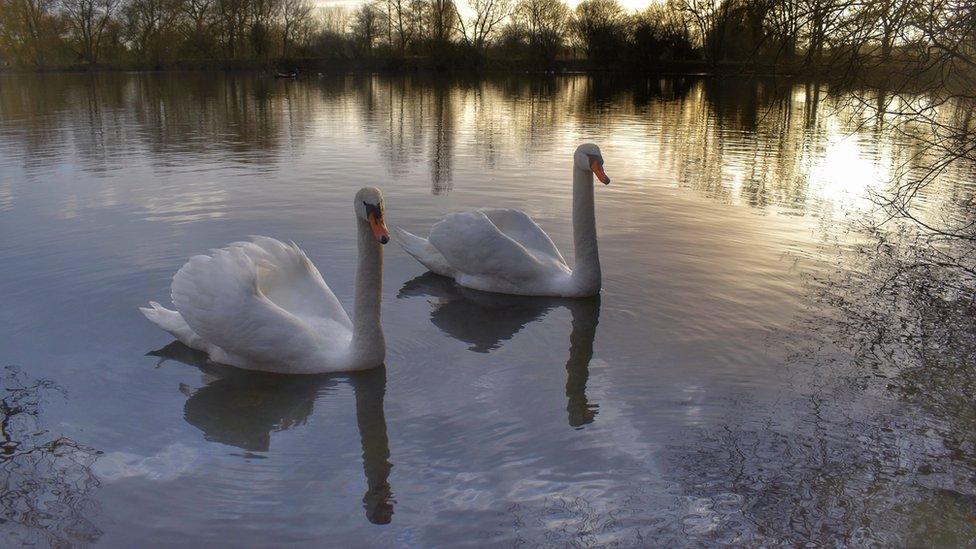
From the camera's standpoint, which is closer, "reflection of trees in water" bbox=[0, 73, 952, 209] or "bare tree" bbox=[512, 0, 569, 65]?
"reflection of trees in water" bbox=[0, 73, 952, 209]

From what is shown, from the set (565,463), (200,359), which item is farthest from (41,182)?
(565,463)

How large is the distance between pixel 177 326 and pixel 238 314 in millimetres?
1007

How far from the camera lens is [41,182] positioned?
12.3 meters

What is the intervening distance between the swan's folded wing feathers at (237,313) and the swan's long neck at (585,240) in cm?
291

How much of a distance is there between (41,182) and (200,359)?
319 inches

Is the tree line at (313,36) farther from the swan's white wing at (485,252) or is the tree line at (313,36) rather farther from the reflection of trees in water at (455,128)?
the swan's white wing at (485,252)

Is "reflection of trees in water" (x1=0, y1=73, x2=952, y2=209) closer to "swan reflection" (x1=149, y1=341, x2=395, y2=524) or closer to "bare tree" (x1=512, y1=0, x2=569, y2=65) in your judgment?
"swan reflection" (x1=149, y1=341, x2=395, y2=524)

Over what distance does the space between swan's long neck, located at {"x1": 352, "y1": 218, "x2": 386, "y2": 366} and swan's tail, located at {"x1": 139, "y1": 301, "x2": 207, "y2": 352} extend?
1299 mm

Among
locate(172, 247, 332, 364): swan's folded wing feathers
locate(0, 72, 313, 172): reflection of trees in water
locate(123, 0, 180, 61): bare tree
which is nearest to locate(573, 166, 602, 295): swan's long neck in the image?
locate(172, 247, 332, 364): swan's folded wing feathers

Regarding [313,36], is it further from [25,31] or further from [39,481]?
[39,481]

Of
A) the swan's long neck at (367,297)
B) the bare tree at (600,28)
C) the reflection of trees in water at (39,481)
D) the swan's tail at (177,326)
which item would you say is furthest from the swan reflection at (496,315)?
the bare tree at (600,28)

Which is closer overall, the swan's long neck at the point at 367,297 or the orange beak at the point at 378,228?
the orange beak at the point at 378,228

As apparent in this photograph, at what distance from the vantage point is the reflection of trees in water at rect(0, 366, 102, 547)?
3854 mm

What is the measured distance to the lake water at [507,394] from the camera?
4027 millimetres
